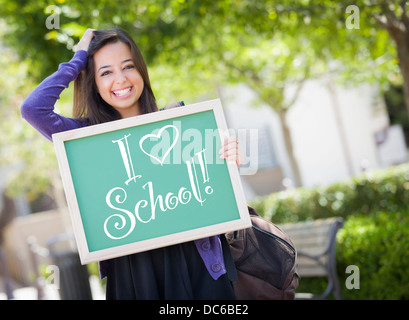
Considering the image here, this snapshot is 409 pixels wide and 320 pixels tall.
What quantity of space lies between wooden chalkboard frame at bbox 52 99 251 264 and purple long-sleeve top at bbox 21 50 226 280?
0.41 ft

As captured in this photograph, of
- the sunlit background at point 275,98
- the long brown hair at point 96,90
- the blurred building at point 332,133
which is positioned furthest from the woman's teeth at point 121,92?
the blurred building at point 332,133

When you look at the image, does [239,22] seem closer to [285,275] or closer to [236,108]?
Result: [285,275]

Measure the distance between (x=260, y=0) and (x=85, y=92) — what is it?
319 cm

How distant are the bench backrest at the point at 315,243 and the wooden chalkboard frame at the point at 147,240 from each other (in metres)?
2.58

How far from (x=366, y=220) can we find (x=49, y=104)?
452 centimetres

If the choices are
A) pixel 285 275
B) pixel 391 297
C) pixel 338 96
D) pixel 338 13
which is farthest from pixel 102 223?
pixel 338 96

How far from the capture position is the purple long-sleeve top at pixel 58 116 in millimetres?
2067

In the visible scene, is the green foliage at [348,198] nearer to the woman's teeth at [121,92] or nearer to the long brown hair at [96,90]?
the long brown hair at [96,90]

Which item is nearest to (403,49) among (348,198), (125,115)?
(125,115)

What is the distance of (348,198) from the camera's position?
741cm

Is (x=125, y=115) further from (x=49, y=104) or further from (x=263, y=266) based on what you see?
(x=263, y=266)

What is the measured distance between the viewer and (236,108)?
57.6ft

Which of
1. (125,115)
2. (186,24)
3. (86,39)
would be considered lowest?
(125,115)
